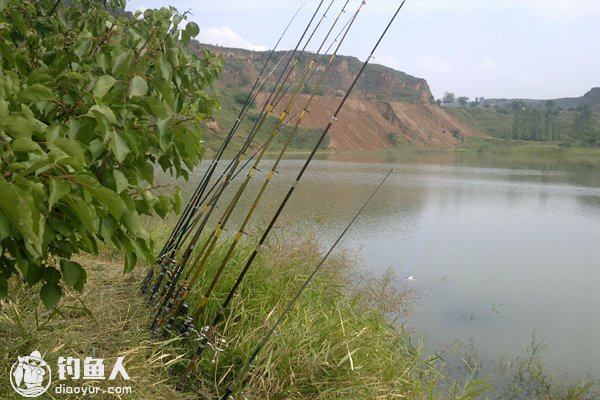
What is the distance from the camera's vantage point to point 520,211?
13.7 metres

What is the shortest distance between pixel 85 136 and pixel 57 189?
39 cm

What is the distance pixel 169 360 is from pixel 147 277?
2.71ft

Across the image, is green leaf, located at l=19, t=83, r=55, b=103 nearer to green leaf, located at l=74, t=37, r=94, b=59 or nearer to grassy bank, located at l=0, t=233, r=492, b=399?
green leaf, located at l=74, t=37, r=94, b=59

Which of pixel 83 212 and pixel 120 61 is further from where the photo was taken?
pixel 120 61

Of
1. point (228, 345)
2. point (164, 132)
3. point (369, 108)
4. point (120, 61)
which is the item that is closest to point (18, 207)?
point (164, 132)

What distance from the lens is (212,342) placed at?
2500 millimetres

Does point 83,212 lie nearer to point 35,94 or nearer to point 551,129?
point 35,94

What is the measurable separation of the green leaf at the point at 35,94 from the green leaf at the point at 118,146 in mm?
185

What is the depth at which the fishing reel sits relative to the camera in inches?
95.0

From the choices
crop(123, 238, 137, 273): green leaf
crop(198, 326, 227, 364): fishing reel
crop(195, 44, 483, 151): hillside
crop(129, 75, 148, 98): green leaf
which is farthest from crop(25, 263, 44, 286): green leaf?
crop(195, 44, 483, 151): hillside

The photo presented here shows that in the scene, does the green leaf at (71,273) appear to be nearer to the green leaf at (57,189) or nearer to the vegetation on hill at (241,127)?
the green leaf at (57,189)

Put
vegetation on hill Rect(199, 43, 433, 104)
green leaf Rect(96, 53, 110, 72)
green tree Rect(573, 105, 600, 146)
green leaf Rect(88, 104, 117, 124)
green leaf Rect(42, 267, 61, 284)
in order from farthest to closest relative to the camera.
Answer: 1. vegetation on hill Rect(199, 43, 433, 104)
2. green tree Rect(573, 105, 600, 146)
3. green leaf Rect(96, 53, 110, 72)
4. green leaf Rect(42, 267, 61, 284)
5. green leaf Rect(88, 104, 117, 124)

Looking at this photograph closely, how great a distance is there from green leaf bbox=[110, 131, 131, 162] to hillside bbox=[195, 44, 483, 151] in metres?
30.3

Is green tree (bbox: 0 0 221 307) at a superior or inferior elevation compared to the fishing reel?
superior
